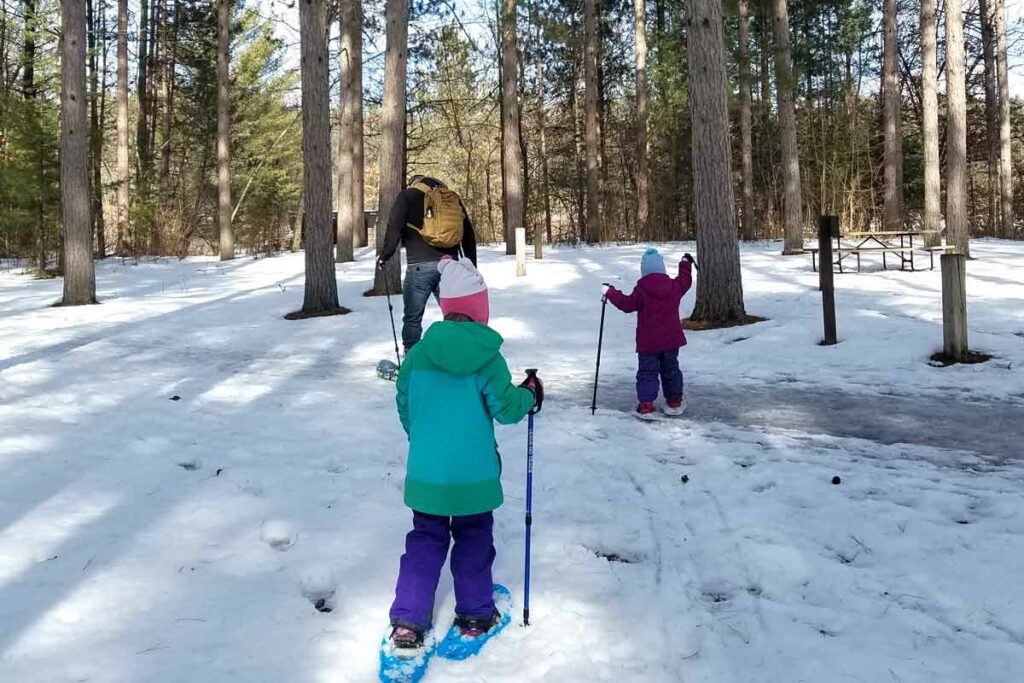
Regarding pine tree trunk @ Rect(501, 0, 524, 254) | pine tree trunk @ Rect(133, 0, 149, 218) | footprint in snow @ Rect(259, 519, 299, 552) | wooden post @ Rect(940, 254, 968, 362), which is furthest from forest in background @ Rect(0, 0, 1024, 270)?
footprint in snow @ Rect(259, 519, 299, 552)

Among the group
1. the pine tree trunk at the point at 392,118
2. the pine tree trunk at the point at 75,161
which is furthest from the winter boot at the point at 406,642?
the pine tree trunk at the point at 75,161

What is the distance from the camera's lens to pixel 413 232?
748cm

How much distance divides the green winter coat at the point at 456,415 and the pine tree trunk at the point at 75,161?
42.8ft

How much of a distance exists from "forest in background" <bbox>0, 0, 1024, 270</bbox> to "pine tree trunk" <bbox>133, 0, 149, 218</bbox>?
91 millimetres

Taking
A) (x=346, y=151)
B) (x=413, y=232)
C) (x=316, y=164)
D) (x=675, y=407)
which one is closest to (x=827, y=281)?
(x=675, y=407)

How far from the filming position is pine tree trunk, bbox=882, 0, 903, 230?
22547 millimetres

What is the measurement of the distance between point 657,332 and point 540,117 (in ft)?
97.1

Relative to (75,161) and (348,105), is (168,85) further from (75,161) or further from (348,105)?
(75,161)

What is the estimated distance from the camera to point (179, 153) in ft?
113

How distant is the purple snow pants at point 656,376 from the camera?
6.73m

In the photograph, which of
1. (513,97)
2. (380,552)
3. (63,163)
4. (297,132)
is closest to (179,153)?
(297,132)

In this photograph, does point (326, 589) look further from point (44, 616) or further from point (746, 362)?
point (746, 362)

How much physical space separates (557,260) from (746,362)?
11226 mm

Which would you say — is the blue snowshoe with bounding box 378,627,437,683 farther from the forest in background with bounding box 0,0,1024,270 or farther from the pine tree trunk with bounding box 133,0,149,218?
the pine tree trunk with bounding box 133,0,149,218
